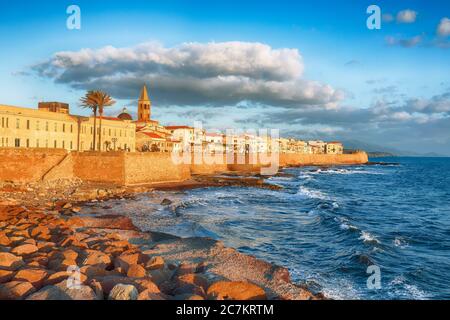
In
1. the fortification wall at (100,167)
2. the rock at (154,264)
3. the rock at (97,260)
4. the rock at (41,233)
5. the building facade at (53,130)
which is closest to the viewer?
the rock at (97,260)

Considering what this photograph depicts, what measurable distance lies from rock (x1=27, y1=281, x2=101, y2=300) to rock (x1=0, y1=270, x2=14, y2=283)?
1.60m

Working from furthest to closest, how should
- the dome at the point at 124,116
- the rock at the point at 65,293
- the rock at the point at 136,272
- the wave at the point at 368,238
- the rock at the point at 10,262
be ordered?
the dome at the point at 124,116 → the wave at the point at 368,238 → the rock at the point at 10,262 → the rock at the point at 136,272 → the rock at the point at 65,293

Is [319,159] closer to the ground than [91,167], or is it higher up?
higher up

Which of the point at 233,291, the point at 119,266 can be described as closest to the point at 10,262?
the point at 119,266

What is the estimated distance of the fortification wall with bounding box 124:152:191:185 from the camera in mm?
35250

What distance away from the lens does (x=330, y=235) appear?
18594mm

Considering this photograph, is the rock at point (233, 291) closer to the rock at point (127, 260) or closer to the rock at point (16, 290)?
the rock at point (127, 260)

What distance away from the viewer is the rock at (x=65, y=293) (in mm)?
6531

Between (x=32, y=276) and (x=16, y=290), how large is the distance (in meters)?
0.85

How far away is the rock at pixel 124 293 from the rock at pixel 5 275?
259 centimetres

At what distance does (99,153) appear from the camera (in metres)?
35.1

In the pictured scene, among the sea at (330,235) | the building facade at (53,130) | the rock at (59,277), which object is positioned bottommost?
the sea at (330,235)

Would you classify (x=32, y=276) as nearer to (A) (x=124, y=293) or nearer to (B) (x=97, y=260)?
(B) (x=97, y=260)

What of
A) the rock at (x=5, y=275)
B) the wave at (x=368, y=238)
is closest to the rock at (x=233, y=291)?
the rock at (x=5, y=275)
